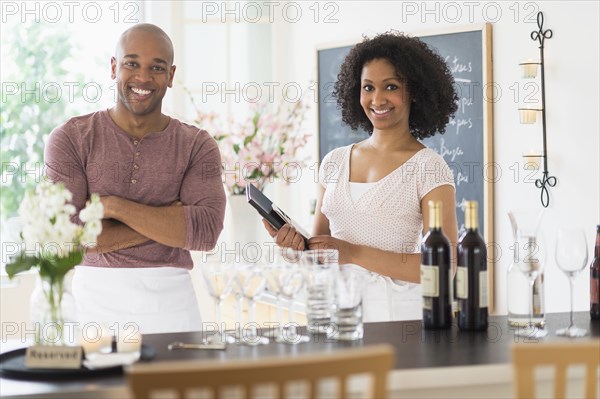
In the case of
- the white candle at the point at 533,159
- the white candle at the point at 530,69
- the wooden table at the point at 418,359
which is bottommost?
the wooden table at the point at 418,359

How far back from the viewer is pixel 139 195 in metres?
2.79

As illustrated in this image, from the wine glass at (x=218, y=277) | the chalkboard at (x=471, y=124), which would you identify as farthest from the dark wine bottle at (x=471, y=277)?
the chalkboard at (x=471, y=124)

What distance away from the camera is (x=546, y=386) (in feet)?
6.61

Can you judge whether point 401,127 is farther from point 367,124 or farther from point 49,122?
point 49,122

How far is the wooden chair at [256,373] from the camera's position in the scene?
4.62 feet

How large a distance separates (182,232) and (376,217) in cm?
62

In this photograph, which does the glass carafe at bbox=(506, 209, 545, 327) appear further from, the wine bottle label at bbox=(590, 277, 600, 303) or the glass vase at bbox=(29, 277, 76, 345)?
the glass vase at bbox=(29, 277, 76, 345)

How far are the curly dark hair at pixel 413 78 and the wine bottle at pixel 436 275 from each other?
85cm

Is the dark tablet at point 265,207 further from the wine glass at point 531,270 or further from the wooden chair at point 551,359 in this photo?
the wooden chair at point 551,359

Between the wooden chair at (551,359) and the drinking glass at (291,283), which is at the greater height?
the drinking glass at (291,283)

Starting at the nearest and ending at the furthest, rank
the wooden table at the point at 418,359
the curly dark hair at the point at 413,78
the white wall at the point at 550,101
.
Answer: the wooden table at the point at 418,359 → the curly dark hair at the point at 413,78 → the white wall at the point at 550,101

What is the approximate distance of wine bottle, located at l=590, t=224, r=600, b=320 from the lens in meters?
2.34

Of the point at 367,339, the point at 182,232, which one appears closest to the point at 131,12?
the point at 182,232

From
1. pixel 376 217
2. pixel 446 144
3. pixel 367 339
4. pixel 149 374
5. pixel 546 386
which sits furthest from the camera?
pixel 446 144
